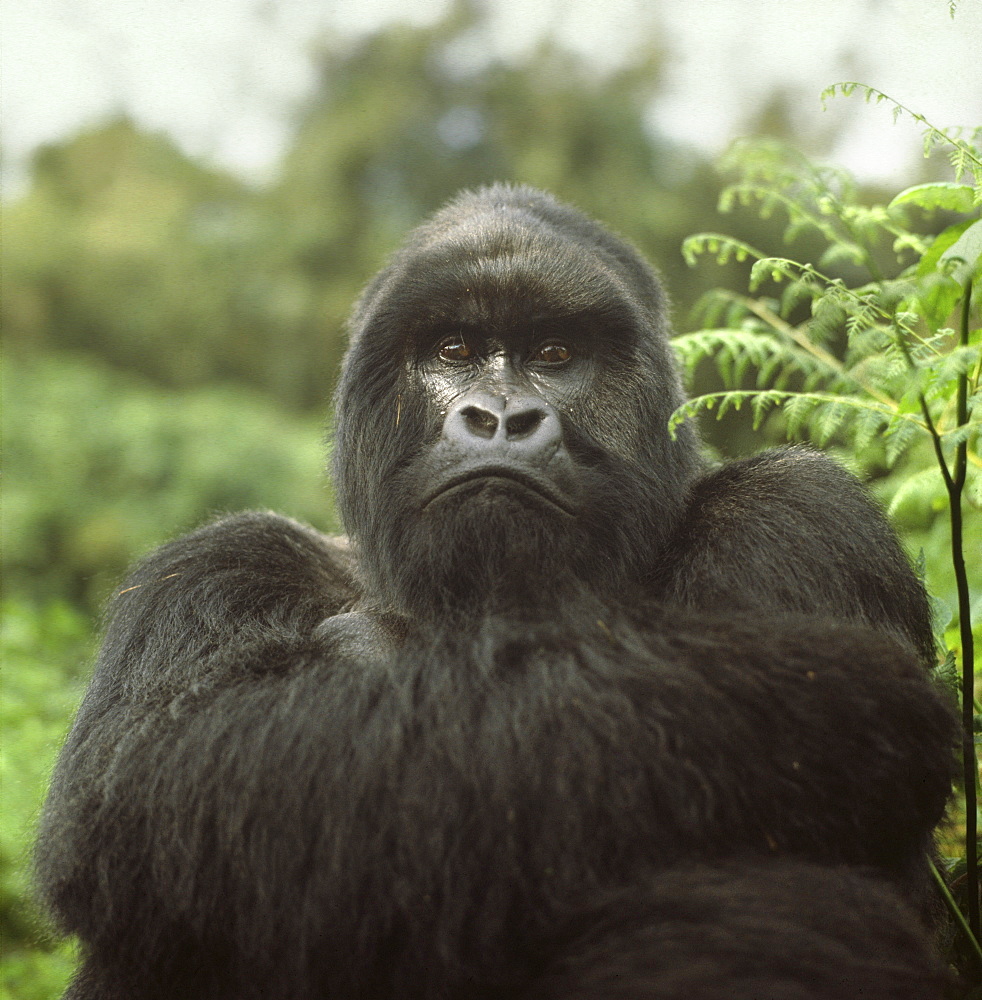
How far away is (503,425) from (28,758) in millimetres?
2987

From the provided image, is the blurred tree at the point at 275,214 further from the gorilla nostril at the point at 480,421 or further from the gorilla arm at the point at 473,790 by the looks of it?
the gorilla arm at the point at 473,790

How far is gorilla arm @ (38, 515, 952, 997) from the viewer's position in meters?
1.93

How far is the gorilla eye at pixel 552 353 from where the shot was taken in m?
2.82

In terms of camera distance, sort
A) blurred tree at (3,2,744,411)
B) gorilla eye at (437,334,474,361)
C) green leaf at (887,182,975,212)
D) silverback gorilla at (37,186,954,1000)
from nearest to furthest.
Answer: silverback gorilla at (37,186,954,1000) < green leaf at (887,182,975,212) < gorilla eye at (437,334,474,361) < blurred tree at (3,2,744,411)

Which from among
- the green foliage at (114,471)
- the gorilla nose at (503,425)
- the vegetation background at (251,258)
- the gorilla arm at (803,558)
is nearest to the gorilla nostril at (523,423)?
the gorilla nose at (503,425)

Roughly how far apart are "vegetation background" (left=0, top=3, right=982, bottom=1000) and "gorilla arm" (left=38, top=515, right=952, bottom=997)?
5.52 m

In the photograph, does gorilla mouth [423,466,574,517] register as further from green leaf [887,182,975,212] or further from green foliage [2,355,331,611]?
green foliage [2,355,331,611]

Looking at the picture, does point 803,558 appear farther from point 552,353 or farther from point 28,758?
point 28,758

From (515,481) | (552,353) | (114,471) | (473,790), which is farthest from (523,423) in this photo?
(114,471)

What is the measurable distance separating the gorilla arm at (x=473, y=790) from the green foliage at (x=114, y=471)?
577 centimetres

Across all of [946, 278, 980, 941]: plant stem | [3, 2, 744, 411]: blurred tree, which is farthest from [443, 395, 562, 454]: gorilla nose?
[3, 2, 744, 411]: blurred tree

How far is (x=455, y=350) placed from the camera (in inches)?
111

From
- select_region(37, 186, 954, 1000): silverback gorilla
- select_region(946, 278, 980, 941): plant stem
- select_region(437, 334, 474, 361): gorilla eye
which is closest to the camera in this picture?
select_region(37, 186, 954, 1000): silverback gorilla

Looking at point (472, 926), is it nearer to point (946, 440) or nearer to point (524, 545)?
point (524, 545)
